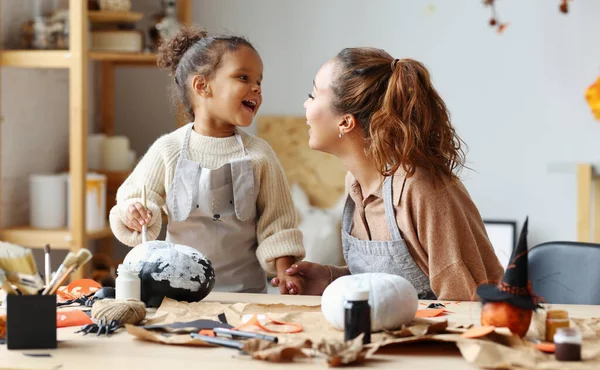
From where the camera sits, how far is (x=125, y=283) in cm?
160

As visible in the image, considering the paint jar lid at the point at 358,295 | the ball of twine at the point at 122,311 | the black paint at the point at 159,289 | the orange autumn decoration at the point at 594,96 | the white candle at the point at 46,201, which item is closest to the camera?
the paint jar lid at the point at 358,295

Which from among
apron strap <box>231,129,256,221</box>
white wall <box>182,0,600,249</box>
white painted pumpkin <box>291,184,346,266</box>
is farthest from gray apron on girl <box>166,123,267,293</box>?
white wall <box>182,0,600,249</box>

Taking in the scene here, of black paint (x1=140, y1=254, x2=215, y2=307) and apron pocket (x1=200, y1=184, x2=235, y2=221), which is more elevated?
apron pocket (x1=200, y1=184, x2=235, y2=221)

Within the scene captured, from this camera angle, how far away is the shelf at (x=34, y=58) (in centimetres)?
317

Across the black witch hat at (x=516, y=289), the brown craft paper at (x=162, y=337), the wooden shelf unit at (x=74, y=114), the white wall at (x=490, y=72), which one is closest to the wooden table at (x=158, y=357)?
the brown craft paper at (x=162, y=337)

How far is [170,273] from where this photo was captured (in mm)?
1626

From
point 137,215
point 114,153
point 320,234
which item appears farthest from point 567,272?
point 114,153

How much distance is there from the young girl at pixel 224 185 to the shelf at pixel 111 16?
123 cm

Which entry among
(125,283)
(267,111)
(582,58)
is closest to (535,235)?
(582,58)

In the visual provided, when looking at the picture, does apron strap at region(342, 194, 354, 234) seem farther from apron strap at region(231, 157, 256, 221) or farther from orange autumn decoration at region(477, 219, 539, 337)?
orange autumn decoration at region(477, 219, 539, 337)

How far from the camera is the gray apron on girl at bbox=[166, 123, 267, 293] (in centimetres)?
223

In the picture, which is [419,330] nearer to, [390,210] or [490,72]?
[390,210]

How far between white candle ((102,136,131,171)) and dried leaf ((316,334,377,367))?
2.53 meters

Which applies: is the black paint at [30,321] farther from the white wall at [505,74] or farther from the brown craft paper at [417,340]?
the white wall at [505,74]
